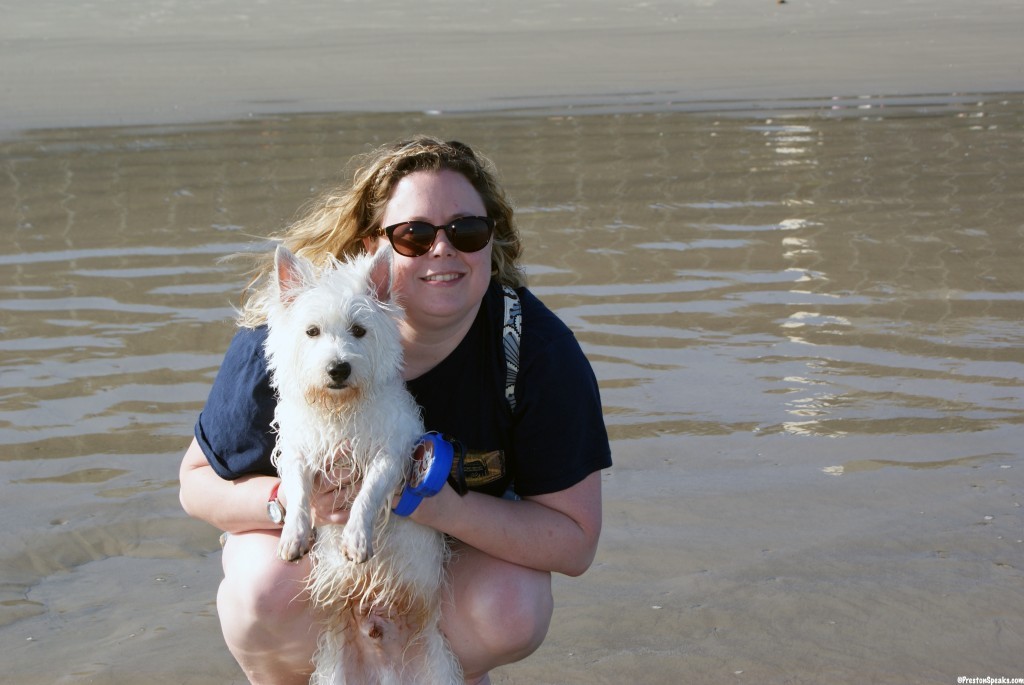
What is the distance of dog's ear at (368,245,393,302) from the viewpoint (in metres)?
3.24

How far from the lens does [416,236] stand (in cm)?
353

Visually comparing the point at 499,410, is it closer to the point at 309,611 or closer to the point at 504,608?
the point at 504,608

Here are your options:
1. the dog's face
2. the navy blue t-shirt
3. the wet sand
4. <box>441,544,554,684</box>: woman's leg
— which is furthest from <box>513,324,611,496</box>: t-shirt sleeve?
the wet sand

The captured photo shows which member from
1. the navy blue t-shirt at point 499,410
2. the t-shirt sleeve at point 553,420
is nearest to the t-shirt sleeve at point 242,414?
the navy blue t-shirt at point 499,410

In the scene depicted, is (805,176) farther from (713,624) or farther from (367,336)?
(367,336)

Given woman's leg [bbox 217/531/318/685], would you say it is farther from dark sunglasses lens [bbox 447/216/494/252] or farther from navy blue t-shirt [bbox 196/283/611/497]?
dark sunglasses lens [bbox 447/216/494/252]

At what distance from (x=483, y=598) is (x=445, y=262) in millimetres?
973

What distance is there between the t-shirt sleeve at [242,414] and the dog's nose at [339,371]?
45 centimetres

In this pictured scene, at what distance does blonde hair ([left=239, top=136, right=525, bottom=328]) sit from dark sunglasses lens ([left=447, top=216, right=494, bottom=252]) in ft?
0.63

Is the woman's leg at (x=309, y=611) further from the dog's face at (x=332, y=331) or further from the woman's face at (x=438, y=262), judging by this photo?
the woman's face at (x=438, y=262)

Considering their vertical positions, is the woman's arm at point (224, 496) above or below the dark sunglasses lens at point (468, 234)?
below

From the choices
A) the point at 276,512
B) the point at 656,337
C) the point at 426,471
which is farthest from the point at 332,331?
the point at 656,337

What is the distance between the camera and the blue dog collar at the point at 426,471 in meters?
3.25

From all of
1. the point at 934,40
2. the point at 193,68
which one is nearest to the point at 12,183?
the point at 193,68
